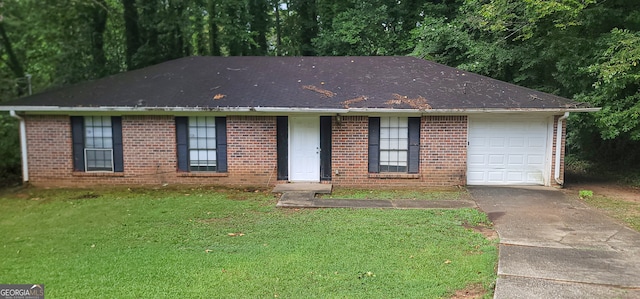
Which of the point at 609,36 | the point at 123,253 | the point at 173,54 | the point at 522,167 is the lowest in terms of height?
the point at 123,253

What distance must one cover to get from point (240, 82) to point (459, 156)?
6.55m

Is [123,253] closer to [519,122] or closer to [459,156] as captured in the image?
[459,156]

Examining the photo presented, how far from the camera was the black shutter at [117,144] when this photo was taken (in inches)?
449

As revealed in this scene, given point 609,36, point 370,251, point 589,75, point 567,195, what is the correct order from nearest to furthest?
point 370,251
point 567,195
point 609,36
point 589,75

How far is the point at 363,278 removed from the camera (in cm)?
498

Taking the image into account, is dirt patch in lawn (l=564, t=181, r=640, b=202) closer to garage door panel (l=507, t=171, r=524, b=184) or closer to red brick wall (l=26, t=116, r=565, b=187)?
red brick wall (l=26, t=116, r=565, b=187)

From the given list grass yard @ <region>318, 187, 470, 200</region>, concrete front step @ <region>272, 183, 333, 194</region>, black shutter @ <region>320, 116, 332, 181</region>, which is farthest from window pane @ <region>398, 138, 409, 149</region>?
concrete front step @ <region>272, 183, 333, 194</region>

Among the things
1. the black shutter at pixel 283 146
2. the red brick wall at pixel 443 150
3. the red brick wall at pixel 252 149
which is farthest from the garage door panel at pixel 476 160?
the red brick wall at pixel 252 149

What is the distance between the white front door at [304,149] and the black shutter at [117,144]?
184 inches

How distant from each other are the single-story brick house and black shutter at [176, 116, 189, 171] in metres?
0.03

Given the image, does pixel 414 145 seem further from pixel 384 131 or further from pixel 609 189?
pixel 609 189

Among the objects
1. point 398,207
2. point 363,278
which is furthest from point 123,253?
point 398,207

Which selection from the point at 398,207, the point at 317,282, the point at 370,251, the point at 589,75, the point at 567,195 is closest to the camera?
the point at 317,282

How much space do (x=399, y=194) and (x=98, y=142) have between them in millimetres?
8274
